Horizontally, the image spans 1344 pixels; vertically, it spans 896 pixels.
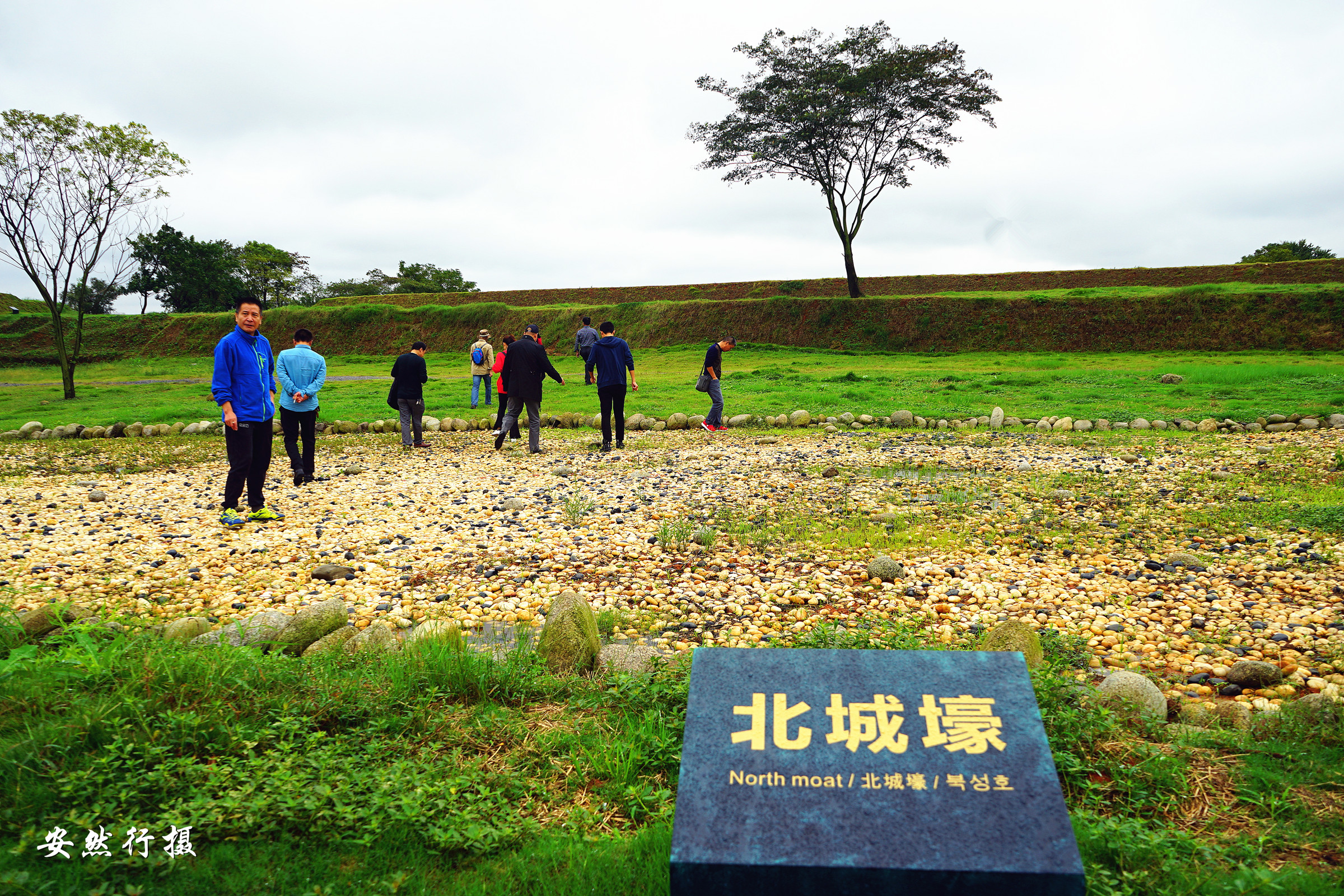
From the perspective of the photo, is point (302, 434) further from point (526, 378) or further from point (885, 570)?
point (885, 570)

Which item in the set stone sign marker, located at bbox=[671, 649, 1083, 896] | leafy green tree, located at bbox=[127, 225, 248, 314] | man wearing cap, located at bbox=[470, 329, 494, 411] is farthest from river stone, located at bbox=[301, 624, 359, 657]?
leafy green tree, located at bbox=[127, 225, 248, 314]

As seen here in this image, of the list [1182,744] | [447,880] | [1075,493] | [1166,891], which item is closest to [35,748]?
[447,880]

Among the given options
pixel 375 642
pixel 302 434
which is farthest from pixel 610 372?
pixel 375 642

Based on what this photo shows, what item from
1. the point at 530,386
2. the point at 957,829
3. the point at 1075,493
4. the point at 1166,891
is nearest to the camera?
the point at 957,829

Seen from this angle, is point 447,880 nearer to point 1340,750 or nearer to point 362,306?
point 1340,750

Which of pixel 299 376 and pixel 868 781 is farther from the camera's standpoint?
pixel 299 376

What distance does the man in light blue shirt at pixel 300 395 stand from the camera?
9.84 metres

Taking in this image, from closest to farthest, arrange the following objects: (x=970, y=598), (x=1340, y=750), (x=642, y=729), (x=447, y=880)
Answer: (x=447, y=880)
(x=1340, y=750)
(x=642, y=729)
(x=970, y=598)

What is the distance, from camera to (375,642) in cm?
446

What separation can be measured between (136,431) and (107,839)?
15.5 meters

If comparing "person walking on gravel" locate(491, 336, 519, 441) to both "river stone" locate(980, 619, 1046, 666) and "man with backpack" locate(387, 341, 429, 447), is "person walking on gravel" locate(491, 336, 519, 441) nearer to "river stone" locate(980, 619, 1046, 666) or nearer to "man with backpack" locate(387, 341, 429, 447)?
"man with backpack" locate(387, 341, 429, 447)

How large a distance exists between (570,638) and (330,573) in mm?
3170

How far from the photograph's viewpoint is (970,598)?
558 centimetres

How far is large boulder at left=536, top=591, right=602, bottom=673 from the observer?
433cm
